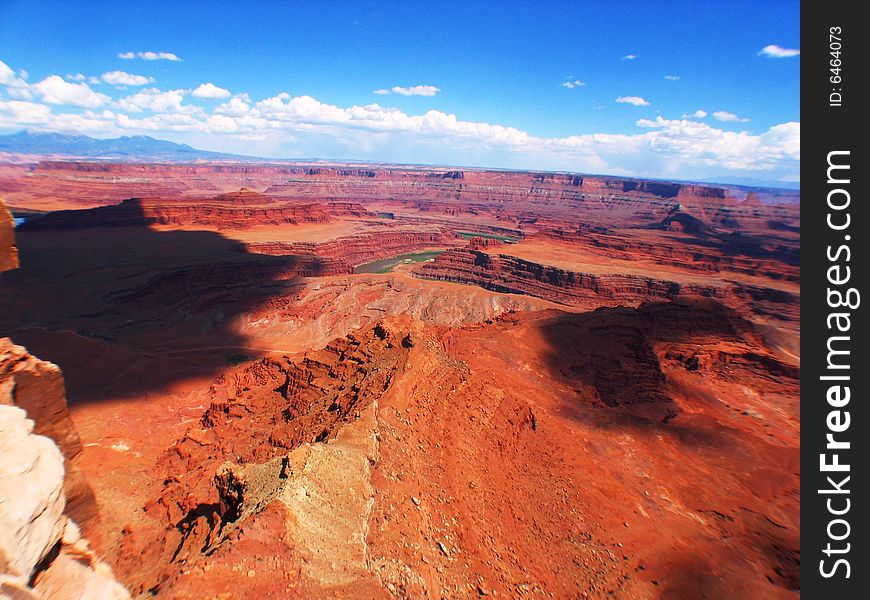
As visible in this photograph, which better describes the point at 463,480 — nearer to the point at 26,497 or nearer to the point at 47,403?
the point at 26,497

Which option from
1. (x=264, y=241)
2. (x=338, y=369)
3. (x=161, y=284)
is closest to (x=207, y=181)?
(x=264, y=241)

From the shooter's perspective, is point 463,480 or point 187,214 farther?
point 187,214

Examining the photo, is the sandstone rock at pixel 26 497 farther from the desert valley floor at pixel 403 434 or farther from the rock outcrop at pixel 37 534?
the desert valley floor at pixel 403 434

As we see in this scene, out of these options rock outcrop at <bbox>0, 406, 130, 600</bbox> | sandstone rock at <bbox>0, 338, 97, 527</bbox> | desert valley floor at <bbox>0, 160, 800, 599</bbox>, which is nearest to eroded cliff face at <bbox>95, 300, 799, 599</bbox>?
desert valley floor at <bbox>0, 160, 800, 599</bbox>

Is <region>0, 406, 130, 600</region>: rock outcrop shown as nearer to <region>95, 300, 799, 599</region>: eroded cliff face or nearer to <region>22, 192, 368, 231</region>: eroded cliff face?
<region>95, 300, 799, 599</region>: eroded cliff face

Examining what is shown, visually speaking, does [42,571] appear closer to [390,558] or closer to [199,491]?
[390,558]

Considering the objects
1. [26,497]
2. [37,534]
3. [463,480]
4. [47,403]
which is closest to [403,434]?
[463,480]
